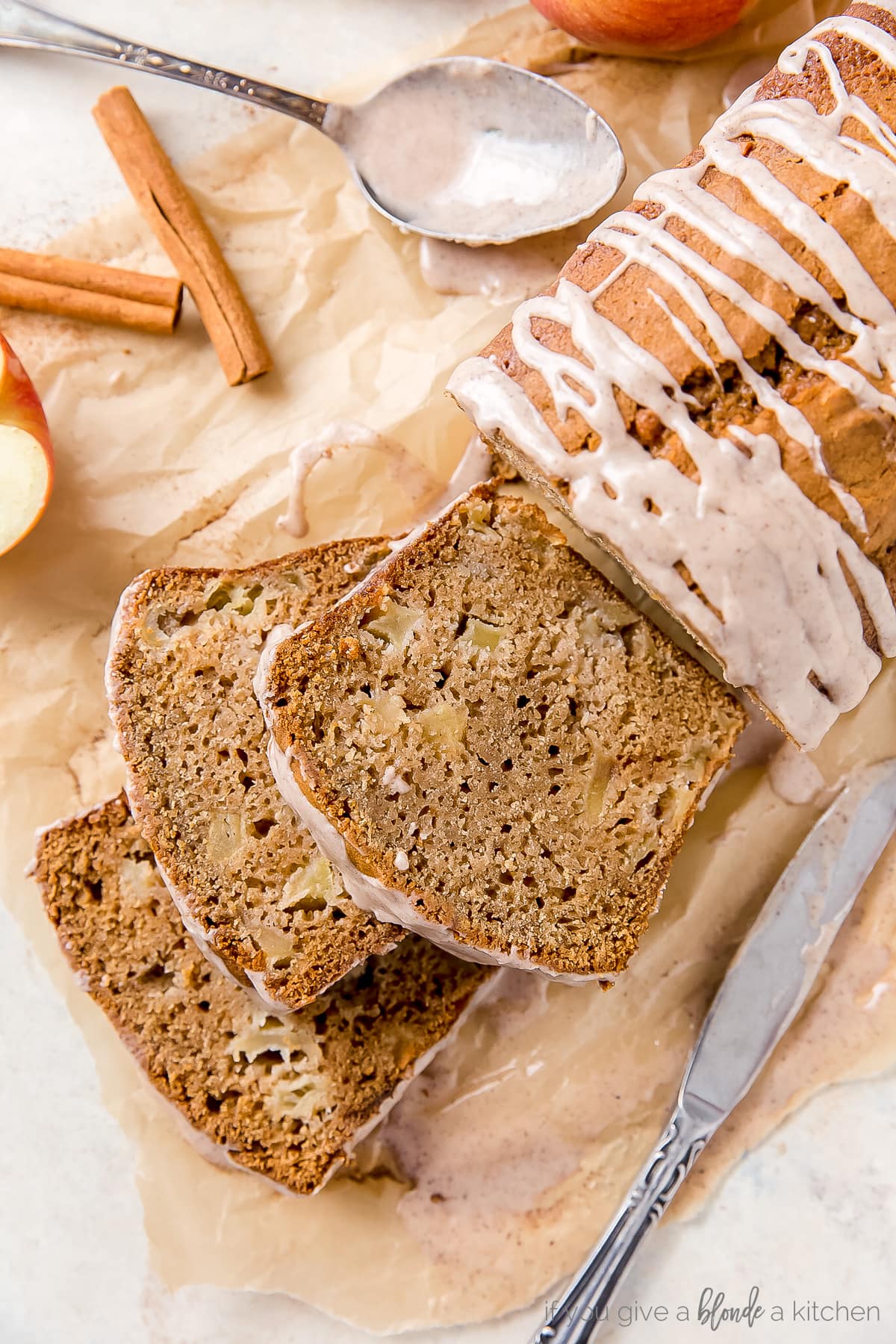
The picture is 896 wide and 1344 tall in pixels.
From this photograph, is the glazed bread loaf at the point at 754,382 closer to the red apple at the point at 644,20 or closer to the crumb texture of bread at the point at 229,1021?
the red apple at the point at 644,20

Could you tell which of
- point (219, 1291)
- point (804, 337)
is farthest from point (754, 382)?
point (219, 1291)

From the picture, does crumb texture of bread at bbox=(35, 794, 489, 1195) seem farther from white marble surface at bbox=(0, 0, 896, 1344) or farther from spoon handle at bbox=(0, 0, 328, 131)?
spoon handle at bbox=(0, 0, 328, 131)

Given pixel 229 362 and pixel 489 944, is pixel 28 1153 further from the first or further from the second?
pixel 229 362

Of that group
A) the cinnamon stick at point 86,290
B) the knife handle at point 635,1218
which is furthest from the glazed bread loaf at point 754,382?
the knife handle at point 635,1218

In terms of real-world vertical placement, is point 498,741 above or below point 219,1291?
above

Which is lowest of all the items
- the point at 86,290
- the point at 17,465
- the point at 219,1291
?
the point at 219,1291

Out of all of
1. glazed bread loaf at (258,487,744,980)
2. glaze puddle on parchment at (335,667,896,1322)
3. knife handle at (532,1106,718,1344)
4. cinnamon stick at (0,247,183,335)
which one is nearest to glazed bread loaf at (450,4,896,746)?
glazed bread loaf at (258,487,744,980)

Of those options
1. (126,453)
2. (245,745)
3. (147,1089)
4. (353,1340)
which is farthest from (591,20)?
(353,1340)

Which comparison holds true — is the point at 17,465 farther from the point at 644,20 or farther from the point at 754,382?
the point at 644,20
